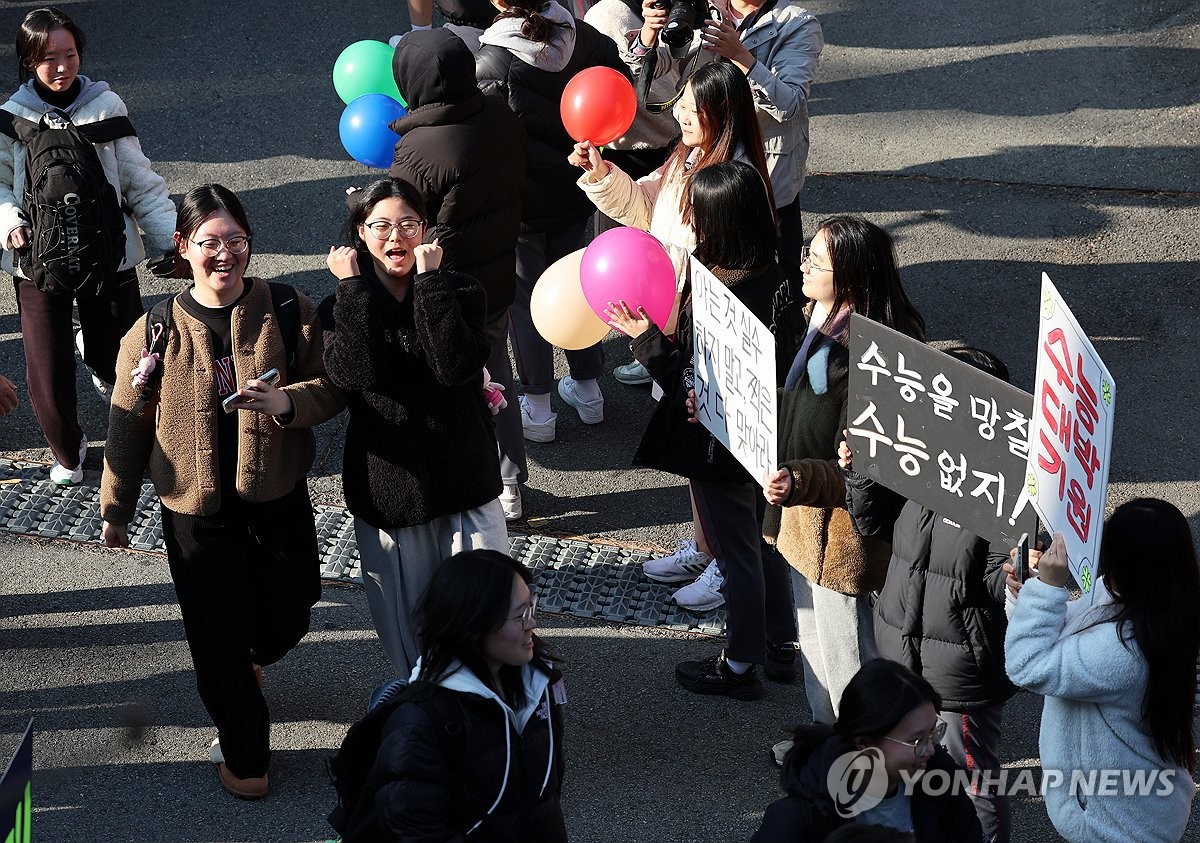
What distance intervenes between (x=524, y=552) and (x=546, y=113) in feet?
5.96

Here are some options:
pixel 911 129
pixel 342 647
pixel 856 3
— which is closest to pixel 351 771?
pixel 342 647

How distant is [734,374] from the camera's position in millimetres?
4121

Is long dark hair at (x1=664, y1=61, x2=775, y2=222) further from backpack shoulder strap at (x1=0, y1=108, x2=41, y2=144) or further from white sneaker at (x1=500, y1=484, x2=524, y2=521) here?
backpack shoulder strap at (x1=0, y1=108, x2=41, y2=144)

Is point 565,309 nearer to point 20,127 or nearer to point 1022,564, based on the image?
point 1022,564

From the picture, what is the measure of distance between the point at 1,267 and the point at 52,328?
12.8 inches

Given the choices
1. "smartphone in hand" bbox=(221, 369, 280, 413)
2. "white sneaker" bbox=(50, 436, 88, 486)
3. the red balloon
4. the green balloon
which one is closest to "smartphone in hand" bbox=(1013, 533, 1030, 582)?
"smartphone in hand" bbox=(221, 369, 280, 413)

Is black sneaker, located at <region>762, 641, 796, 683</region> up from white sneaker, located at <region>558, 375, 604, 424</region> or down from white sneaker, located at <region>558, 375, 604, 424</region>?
down

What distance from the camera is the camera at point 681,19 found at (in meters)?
5.87

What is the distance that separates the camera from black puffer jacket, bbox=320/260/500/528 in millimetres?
4047

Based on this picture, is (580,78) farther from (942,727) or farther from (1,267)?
(942,727)

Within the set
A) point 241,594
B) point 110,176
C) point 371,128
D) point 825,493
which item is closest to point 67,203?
point 110,176

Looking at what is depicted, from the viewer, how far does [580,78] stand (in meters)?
5.54

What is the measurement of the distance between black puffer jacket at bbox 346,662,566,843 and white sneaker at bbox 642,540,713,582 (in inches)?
91.6

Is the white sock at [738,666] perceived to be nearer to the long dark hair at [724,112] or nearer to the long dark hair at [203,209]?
the long dark hair at [724,112]
